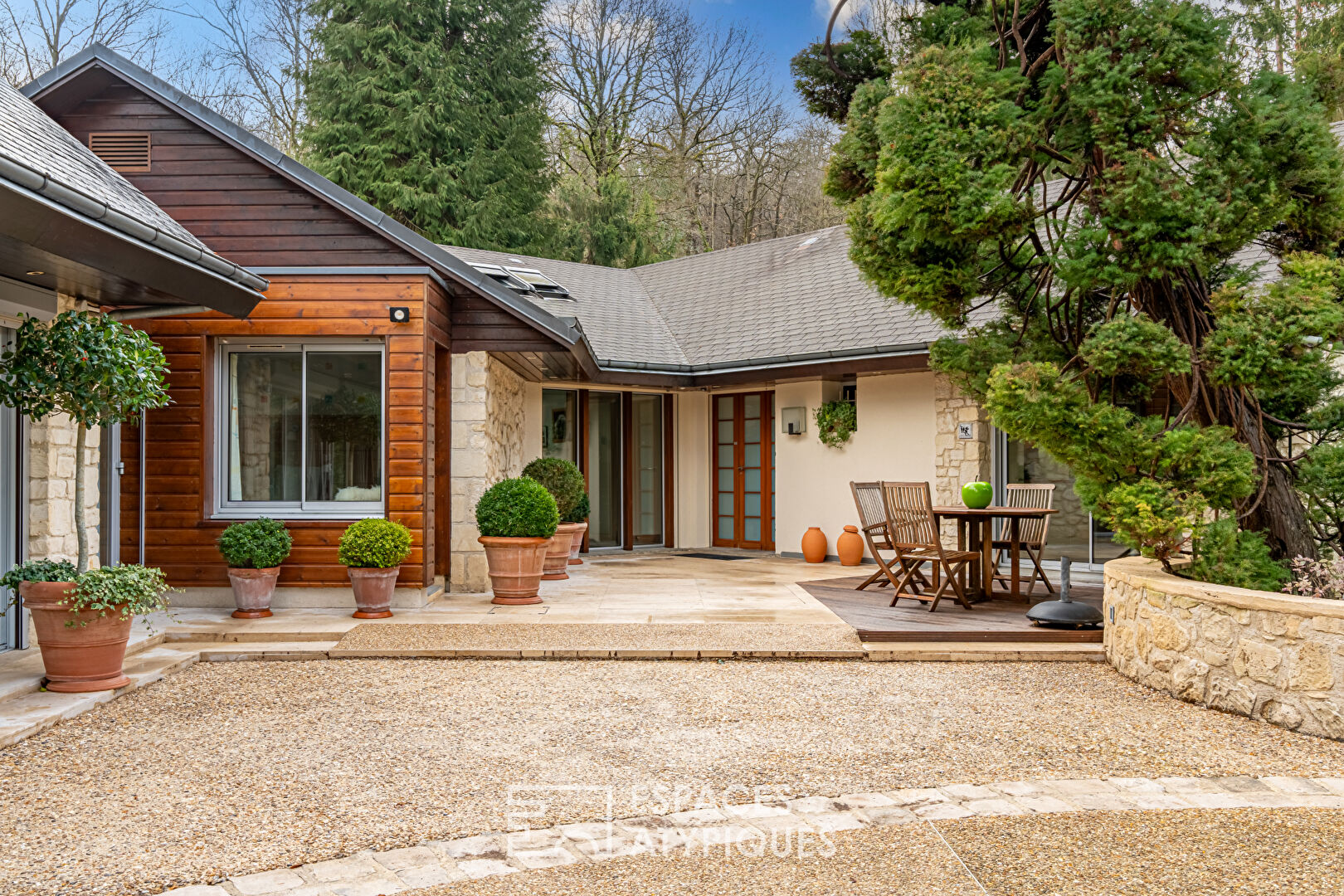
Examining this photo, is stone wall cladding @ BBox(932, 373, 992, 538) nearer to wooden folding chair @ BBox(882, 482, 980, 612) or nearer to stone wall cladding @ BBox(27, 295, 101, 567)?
wooden folding chair @ BBox(882, 482, 980, 612)

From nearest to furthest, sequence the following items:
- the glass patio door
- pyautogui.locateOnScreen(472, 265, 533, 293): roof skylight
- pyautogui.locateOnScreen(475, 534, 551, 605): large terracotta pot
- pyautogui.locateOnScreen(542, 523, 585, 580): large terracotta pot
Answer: pyautogui.locateOnScreen(475, 534, 551, 605): large terracotta pot < pyautogui.locateOnScreen(542, 523, 585, 580): large terracotta pot < pyautogui.locateOnScreen(472, 265, 533, 293): roof skylight < the glass patio door

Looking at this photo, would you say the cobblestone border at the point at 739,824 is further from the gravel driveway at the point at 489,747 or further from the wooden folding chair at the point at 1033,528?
the wooden folding chair at the point at 1033,528

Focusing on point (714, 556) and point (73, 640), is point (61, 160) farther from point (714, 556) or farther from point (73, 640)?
point (714, 556)

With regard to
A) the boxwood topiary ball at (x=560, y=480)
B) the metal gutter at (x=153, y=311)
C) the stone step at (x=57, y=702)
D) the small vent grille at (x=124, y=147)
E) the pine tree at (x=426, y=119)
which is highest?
the pine tree at (x=426, y=119)

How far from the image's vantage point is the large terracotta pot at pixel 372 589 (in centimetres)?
718

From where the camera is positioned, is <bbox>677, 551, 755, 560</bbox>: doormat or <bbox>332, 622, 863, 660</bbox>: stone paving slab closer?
<bbox>332, 622, 863, 660</bbox>: stone paving slab

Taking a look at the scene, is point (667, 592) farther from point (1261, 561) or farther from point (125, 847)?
point (125, 847)

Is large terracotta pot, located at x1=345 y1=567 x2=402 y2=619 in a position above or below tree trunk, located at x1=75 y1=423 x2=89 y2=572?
below

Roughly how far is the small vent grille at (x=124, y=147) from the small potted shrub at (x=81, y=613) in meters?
3.98

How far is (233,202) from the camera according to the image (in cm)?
769

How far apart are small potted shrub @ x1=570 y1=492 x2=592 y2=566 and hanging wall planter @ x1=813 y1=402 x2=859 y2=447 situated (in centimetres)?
290

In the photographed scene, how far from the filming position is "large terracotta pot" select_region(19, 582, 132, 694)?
484 centimetres

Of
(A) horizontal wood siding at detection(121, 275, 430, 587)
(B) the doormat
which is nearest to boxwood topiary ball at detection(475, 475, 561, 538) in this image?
(A) horizontal wood siding at detection(121, 275, 430, 587)

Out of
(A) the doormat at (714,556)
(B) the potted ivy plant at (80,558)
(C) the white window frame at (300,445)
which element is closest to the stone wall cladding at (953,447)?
(A) the doormat at (714,556)
